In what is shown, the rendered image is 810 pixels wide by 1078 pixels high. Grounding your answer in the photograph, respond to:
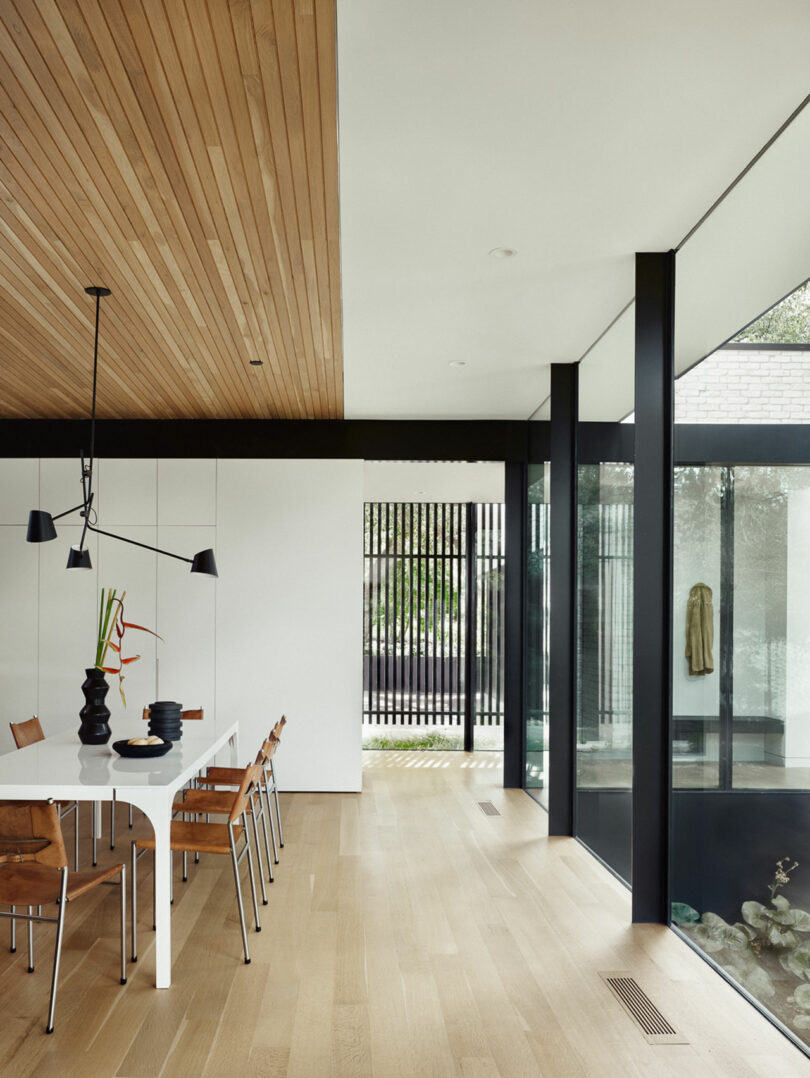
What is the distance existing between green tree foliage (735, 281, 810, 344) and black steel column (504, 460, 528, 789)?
161 inches

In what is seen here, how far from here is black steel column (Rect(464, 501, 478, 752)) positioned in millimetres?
8867

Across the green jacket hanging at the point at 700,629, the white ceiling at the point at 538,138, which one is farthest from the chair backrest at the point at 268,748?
the white ceiling at the point at 538,138

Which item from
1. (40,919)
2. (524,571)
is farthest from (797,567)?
(524,571)

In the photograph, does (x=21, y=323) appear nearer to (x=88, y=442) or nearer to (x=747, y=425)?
(x=88, y=442)

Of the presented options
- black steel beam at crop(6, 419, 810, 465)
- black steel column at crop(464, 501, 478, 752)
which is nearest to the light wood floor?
black steel beam at crop(6, 419, 810, 465)

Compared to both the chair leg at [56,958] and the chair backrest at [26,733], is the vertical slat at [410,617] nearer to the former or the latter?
the chair backrest at [26,733]

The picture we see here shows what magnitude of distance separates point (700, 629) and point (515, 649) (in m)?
3.53

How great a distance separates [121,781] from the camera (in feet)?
11.5

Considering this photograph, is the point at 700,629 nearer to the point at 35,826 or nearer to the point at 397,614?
the point at 35,826

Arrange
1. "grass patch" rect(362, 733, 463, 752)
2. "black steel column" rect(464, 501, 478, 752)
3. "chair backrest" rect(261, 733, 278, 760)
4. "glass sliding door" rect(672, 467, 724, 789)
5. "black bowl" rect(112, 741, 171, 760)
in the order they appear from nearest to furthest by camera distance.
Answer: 1. "glass sliding door" rect(672, 467, 724, 789)
2. "black bowl" rect(112, 741, 171, 760)
3. "chair backrest" rect(261, 733, 278, 760)
4. "black steel column" rect(464, 501, 478, 752)
5. "grass patch" rect(362, 733, 463, 752)

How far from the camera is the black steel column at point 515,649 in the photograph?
22.4ft

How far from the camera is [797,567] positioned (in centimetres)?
261

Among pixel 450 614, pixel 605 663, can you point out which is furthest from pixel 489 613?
pixel 605 663

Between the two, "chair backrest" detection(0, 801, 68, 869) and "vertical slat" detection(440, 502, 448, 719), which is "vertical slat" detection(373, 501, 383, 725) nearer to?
"vertical slat" detection(440, 502, 448, 719)
